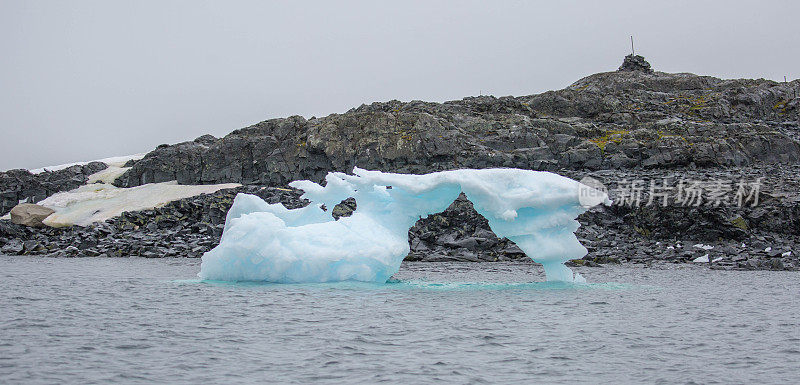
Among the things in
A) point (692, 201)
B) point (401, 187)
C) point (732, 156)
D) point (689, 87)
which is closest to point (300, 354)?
point (401, 187)

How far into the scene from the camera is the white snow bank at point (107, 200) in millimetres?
58156

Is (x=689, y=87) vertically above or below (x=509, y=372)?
above

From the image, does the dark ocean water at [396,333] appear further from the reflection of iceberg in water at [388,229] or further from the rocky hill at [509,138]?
the rocky hill at [509,138]

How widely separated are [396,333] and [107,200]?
5592cm

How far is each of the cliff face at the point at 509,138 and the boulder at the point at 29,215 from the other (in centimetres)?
989

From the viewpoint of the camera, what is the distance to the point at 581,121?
68625 mm

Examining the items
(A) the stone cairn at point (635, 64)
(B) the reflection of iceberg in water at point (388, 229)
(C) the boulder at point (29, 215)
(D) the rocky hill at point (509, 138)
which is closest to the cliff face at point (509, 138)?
(D) the rocky hill at point (509, 138)

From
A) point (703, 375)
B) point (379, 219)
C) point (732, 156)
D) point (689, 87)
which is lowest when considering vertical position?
point (703, 375)

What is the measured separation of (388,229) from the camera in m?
24.7

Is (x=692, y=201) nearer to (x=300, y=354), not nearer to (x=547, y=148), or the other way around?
(x=547, y=148)

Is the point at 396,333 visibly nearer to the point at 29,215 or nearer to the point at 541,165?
the point at 541,165

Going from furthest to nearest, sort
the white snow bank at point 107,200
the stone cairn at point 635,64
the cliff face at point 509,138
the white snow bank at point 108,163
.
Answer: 1. the stone cairn at point 635,64
2. the white snow bank at point 108,163
3. the white snow bank at point 107,200
4. the cliff face at point 509,138

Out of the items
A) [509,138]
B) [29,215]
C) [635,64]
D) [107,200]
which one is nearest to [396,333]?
[509,138]

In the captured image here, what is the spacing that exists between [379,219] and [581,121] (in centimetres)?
4865
